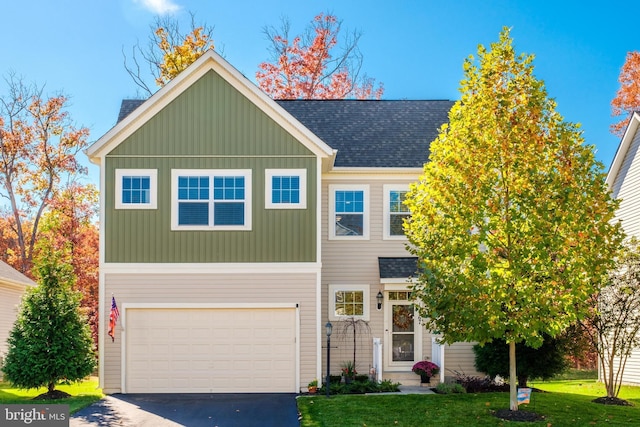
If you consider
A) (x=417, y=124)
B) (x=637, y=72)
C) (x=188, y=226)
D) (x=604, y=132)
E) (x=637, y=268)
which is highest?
(x=637, y=72)

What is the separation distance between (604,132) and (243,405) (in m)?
23.2

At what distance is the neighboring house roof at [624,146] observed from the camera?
2000 cm

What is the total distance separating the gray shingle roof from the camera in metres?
18.9

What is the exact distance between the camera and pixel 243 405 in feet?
48.5

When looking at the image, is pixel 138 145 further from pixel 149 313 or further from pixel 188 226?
pixel 149 313

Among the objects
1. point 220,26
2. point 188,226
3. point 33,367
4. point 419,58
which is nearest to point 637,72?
point 419,58

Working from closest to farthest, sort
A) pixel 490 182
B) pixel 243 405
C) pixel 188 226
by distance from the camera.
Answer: pixel 490 182 < pixel 243 405 < pixel 188 226

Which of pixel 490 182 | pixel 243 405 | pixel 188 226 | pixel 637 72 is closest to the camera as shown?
pixel 490 182

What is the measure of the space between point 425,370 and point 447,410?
393 centimetres

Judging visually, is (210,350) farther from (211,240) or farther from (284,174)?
(284,174)

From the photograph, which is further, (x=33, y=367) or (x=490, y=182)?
(x=33, y=367)

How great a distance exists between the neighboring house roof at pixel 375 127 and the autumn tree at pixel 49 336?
750 centimetres

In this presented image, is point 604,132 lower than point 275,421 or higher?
higher

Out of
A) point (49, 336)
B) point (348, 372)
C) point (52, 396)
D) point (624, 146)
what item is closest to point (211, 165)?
point (49, 336)
